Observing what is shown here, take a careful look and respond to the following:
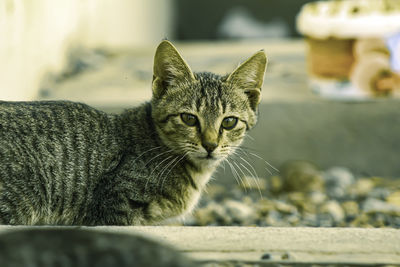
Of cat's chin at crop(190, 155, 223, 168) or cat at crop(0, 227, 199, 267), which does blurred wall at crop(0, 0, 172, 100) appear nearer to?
cat's chin at crop(190, 155, 223, 168)

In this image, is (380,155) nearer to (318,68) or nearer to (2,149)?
(318,68)

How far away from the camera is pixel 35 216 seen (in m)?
2.03

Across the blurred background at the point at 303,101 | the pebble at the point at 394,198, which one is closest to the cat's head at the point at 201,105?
the blurred background at the point at 303,101

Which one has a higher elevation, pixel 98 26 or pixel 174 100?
pixel 174 100

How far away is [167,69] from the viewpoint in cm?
227

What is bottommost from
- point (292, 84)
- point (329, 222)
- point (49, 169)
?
point (329, 222)

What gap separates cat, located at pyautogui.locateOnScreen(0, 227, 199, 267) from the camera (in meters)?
1.13

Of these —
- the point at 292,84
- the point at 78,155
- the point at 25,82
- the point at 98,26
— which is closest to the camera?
the point at 78,155

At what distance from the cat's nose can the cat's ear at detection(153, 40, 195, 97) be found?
0.29m

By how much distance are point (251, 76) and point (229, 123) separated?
22 centimetres

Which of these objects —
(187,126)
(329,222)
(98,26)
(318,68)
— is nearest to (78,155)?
(187,126)

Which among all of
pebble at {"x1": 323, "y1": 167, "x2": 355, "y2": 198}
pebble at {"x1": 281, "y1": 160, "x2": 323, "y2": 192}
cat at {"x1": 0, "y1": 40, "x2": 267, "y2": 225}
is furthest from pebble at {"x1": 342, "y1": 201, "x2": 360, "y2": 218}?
cat at {"x1": 0, "y1": 40, "x2": 267, "y2": 225}

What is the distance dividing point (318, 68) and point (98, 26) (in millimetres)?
2348

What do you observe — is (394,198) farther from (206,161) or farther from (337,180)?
(206,161)
